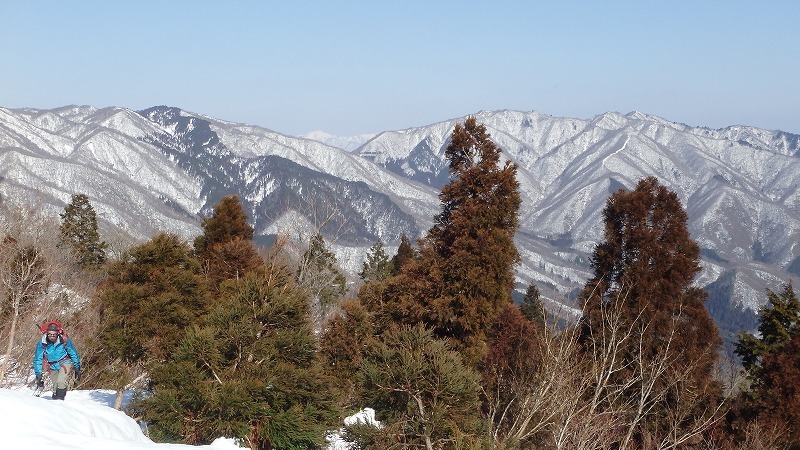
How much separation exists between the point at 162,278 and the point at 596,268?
1280cm

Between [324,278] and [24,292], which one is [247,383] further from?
[324,278]

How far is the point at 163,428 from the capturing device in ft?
39.5

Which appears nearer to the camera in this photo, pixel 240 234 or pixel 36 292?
pixel 36 292

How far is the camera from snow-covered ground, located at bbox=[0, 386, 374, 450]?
29.0 feet

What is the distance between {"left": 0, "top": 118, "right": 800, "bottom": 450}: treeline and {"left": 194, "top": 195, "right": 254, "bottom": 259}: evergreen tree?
70 mm

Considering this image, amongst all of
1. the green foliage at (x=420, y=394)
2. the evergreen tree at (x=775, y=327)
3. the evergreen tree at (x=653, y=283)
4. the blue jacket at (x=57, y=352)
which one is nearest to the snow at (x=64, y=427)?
the blue jacket at (x=57, y=352)

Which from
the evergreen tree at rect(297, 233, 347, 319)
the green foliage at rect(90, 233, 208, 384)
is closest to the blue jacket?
the green foliage at rect(90, 233, 208, 384)

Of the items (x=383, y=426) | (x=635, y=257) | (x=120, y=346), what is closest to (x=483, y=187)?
(x=635, y=257)

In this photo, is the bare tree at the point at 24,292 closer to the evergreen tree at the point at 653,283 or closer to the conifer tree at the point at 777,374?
the evergreen tree at the point at 653,283

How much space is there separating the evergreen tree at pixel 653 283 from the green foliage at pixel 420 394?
10.9 meters

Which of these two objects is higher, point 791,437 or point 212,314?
point 212,314

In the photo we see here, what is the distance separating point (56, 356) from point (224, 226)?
59.5ft

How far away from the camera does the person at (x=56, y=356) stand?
13000 mm

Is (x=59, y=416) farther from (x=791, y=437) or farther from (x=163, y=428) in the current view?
(x=791, y=437)
